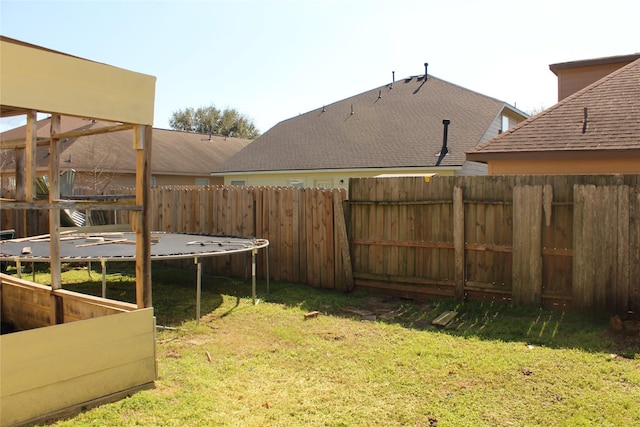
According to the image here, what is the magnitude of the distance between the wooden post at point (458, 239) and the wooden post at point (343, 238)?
1.75 meters

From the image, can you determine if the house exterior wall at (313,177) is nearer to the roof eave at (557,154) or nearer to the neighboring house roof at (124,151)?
the neighboring house roof at (124,151)

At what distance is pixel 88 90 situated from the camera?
3.74 meters

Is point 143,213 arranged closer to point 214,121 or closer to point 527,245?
point 527,245

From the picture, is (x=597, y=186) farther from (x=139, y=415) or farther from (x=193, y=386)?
(x=139, y=415)

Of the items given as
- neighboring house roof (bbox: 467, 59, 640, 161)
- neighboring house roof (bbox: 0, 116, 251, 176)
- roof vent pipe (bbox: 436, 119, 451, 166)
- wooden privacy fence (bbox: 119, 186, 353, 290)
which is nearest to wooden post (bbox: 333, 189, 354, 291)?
wooden privacy fence (bbox: 119, 186, 353, 290)

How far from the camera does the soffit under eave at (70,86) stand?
3.33 m

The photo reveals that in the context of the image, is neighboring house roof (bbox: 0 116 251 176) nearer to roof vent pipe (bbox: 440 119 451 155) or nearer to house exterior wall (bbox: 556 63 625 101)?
roof vent pipe (bbox: 440 119 451 155)

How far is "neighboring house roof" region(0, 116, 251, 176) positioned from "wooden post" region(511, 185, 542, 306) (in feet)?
42.6

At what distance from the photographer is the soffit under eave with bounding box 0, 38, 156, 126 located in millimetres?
3334


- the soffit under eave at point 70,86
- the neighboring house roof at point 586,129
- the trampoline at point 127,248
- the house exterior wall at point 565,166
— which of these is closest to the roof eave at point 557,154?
the neighboring house roof at point 586,129

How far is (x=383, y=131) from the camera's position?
55.6ft

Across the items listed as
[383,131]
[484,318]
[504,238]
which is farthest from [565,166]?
[383,131]

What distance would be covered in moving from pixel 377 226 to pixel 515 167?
10.0 feet

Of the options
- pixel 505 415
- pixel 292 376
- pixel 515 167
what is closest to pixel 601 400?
pixel 505 415
